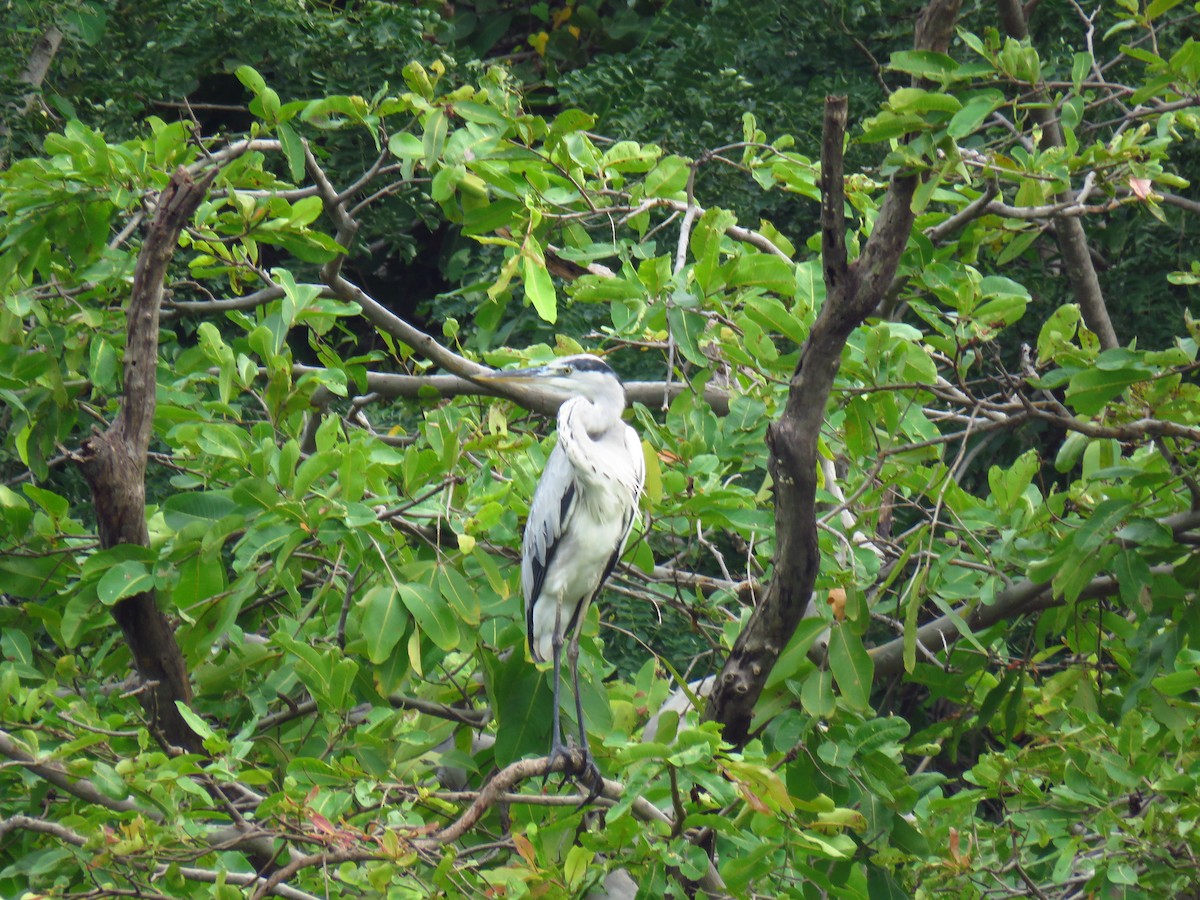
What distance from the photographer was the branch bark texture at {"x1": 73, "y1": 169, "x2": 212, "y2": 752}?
304 cm

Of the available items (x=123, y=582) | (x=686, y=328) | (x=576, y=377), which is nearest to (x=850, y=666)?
(x=686, y=328)

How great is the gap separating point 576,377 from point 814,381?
131 cm

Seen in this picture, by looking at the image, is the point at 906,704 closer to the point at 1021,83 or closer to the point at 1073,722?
the point at 1073,722

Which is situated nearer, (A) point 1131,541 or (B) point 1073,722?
(A) point 1131,541

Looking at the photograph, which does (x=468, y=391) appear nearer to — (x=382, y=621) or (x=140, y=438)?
(x=140, y=438)

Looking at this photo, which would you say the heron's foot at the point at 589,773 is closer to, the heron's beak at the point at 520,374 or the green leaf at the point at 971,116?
the heron's beak at the point at 520,374

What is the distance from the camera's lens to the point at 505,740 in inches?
123

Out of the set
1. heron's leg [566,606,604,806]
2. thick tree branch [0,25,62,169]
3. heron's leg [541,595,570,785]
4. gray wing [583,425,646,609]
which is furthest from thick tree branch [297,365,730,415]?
thick tree branch [0,25,62,169]

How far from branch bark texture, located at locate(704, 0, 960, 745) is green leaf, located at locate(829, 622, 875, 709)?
99mm

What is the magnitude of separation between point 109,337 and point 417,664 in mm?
1386

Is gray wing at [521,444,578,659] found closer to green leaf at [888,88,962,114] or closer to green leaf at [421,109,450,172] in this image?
green leaf at [421,109,450,172]

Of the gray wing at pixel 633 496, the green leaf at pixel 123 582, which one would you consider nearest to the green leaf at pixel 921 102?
the gray wing at pixel 633 496

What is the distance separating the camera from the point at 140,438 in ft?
10.1

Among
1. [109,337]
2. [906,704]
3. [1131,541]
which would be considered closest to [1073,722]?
[1131,541]
